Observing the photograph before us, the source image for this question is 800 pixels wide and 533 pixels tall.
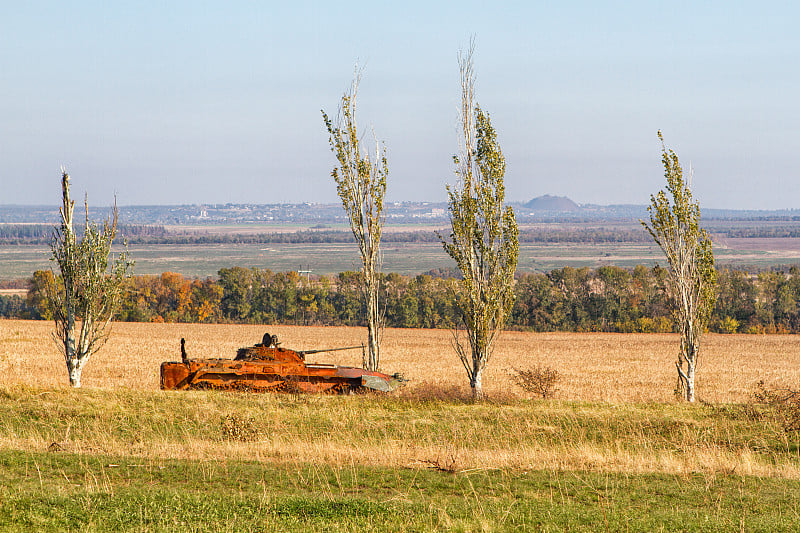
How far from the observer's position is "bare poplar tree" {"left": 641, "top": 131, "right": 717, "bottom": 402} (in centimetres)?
→ 2141

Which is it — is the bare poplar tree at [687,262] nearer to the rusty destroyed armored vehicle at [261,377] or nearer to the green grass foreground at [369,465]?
the green grass foreground at [369,465]

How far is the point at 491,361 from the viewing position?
46.0m

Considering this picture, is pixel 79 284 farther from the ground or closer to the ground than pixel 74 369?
farther from the ground

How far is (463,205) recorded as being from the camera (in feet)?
69.7

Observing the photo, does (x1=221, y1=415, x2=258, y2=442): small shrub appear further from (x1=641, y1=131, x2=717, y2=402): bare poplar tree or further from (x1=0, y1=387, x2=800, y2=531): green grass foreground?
(x1=641, y1=131, x2=717, y2=402): bare poplar tree

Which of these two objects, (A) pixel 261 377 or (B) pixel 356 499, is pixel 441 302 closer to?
(A) pixel 261 377

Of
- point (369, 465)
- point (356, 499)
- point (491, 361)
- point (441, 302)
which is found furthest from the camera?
point (441, 302)

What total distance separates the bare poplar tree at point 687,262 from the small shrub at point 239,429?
12.4 m

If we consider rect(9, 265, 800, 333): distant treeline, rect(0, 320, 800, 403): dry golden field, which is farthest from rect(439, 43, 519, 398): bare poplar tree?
rect(9, 265, 800, 333): distant treeline

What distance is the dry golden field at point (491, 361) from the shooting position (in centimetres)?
3036

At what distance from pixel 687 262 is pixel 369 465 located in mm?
12810

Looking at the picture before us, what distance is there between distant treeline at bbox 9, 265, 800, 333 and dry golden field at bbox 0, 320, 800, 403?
929 centimetres

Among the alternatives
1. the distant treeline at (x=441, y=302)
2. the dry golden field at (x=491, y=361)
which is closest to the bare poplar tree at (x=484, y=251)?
the dry golden field at (x=491, y=361)

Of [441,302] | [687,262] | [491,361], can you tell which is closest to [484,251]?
[687,262]
